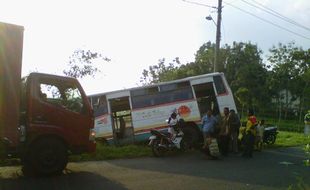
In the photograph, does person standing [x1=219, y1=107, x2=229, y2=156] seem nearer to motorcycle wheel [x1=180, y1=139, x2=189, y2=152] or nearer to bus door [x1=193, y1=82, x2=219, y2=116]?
motorcycle wheel [x1=180, y1=139, x2=189, y2=152]

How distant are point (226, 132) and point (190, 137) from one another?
5.69 feet

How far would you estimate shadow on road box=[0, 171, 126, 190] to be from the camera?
9977 mm

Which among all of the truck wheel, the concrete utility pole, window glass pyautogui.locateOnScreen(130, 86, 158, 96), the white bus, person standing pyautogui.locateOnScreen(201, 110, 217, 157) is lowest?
the truck wheel

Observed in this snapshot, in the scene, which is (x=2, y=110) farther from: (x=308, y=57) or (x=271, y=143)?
(x=308, y=57)

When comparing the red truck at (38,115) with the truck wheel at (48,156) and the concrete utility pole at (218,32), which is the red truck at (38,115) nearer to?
the truck wheel at (48,156)

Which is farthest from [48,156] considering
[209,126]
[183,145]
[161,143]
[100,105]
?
[100,105]

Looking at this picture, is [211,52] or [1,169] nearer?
[1,169]

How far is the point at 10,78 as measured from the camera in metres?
10.6

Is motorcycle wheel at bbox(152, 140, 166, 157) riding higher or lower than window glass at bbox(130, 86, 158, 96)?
lower

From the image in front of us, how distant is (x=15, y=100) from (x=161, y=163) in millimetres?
5429

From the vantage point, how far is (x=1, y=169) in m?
12.1

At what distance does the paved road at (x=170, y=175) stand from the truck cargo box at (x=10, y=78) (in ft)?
3.94

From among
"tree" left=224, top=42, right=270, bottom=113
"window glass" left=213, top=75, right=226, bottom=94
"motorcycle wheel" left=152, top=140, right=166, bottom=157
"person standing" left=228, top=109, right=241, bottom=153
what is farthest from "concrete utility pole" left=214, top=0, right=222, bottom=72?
"tree" left=224, top=42, right=270, bottom=113

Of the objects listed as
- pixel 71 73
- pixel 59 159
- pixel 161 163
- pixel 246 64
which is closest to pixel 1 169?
pixel 59 159
